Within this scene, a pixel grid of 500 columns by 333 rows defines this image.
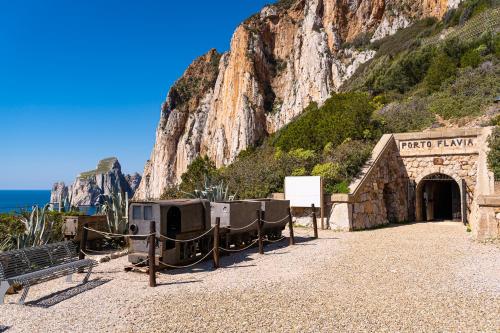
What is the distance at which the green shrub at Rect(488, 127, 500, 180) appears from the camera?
39.5ft

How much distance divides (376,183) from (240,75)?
51666 millimetres

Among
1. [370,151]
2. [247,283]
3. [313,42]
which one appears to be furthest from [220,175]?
[313,42]

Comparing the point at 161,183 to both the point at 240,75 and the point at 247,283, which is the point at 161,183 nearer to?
the point at 240,75

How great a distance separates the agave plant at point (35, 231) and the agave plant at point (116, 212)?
65.0 inches

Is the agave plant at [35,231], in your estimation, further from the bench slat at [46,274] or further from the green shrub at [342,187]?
the green shrub at [342,187]

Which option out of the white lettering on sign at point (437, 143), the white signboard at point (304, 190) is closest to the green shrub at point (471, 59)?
the white lettering on sign at point (437, 143)

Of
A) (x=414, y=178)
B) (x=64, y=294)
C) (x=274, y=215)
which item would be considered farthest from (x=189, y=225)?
(x=414, y=178)

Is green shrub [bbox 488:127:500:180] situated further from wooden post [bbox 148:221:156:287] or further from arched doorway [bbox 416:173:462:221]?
wooden post [bbox 148:221:156:287]

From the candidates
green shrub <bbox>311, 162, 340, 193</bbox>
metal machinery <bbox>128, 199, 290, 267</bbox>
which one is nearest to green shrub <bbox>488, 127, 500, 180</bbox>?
green shrub <bbox>311, 162, 340, 193</bbox>

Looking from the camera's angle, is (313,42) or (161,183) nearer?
(313,42)

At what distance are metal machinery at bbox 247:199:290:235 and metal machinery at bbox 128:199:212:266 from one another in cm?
225

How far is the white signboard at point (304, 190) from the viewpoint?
528 inches

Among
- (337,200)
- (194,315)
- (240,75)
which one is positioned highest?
(240,75)

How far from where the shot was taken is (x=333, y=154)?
15930 mm
